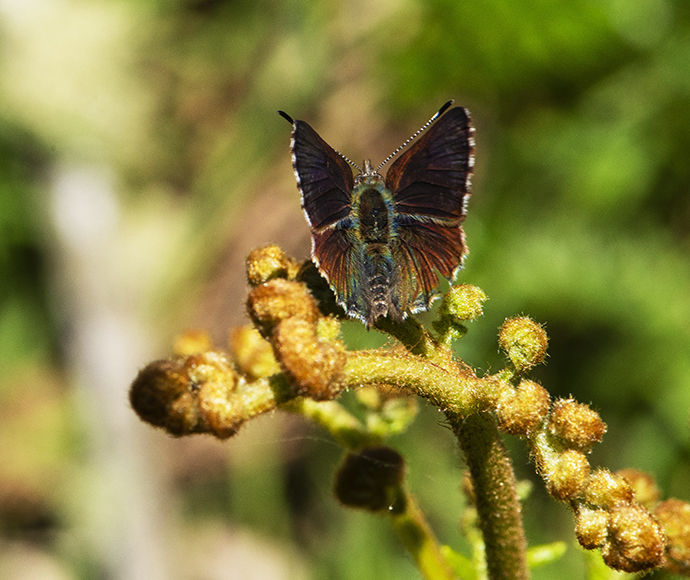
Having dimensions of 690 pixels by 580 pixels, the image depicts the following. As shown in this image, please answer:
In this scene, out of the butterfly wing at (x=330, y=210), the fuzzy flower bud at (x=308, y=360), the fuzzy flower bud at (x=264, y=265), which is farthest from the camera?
the butterfly wing at (x=330, y=210)

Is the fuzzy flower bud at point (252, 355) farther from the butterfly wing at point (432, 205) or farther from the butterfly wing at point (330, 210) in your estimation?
the butterfly wing at point (432, 205)

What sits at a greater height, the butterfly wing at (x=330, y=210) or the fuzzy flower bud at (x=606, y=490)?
the butterfly wing at (x=330, y=210)

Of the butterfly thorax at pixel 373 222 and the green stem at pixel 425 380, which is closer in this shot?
the green stem at pixel 425 380

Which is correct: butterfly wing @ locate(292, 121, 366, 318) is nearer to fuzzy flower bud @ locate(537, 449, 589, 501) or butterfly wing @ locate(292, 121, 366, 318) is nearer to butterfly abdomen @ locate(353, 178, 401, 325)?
butterfly abdomen @ locate(353, 178, 401, 325)

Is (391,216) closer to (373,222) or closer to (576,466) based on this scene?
(373,222)

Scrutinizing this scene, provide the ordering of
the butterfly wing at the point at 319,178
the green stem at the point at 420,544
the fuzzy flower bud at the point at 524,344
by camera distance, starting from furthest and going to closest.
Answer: the butterfly wing at the point at 319,178 → the green stem at the point at 420,544 → the fuzzy flower bud at the point at 524,344

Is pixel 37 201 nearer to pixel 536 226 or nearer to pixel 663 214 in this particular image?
pixel 536 226

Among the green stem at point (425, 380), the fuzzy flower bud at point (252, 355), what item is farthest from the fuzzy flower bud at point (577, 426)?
the fuzzy flower bud at point (252, 355)
